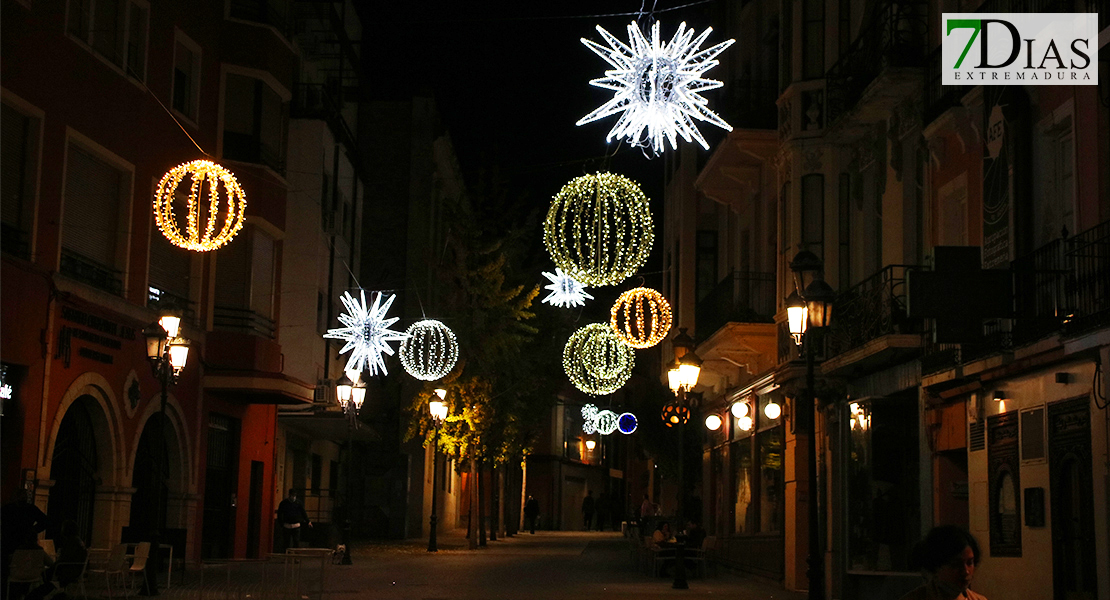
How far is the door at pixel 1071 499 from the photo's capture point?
13.9 meters

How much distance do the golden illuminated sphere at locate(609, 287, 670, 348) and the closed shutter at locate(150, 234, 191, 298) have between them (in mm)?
8637

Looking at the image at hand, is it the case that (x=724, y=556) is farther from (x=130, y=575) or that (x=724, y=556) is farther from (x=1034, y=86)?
(x=1034, y=86)

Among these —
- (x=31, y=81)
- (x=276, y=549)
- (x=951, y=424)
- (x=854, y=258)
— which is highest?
(x=31, y=81)

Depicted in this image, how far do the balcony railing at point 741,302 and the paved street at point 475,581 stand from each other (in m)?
5.21

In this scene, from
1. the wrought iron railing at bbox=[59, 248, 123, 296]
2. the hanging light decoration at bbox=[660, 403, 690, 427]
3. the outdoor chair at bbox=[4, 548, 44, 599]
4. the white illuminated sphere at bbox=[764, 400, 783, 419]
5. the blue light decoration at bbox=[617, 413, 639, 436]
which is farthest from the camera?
the blue light decoration at bbox=[617, 413, 639, 436]

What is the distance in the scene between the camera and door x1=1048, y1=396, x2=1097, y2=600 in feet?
45.6

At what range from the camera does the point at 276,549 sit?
117 ft

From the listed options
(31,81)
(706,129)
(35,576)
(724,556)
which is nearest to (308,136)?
(706,129)

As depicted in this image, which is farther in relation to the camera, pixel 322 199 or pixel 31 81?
pixel 322 199

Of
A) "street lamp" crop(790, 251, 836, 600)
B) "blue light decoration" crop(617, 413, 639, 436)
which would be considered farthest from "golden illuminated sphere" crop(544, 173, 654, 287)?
"blue light decoration" crop(617, 413, 639, 436)

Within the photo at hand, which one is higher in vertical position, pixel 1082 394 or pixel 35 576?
pixel 1082 394

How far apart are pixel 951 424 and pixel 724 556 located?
15427 mm

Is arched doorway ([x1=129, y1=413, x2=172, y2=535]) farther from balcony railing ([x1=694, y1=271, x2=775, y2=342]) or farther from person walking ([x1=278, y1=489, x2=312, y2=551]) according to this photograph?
balcony railing ([x1=694, y1=271, x2=775, y2=342])

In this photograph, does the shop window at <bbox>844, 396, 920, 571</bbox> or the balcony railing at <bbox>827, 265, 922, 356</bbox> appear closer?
the balcony railing at <bbox>827, 265, 922, 356</bbox>
